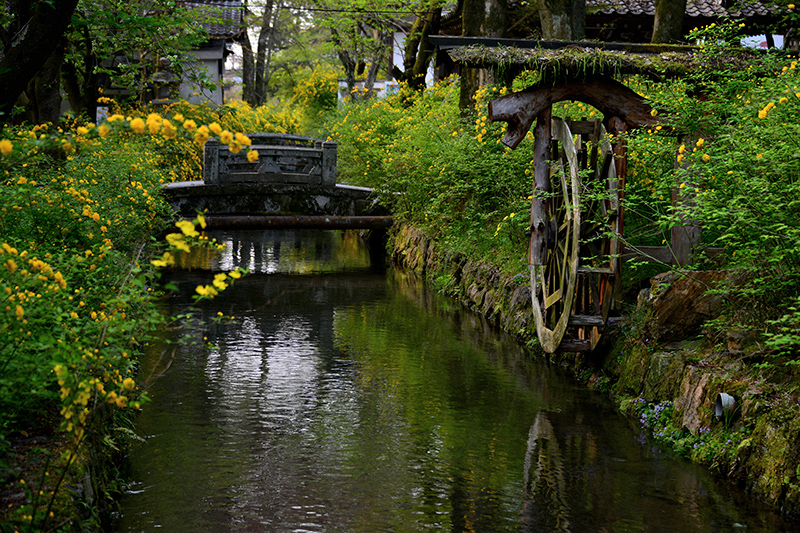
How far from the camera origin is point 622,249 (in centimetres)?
930

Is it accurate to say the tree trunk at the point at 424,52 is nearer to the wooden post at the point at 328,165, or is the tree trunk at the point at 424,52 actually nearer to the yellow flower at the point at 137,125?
the wooden post at the point at 328,165

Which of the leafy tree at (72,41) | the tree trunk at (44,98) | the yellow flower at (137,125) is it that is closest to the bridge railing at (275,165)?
the leafy tree at (72,41)

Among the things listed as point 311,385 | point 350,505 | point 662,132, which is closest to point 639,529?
point 350,505

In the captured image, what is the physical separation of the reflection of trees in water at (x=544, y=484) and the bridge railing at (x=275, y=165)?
12554 millimetres

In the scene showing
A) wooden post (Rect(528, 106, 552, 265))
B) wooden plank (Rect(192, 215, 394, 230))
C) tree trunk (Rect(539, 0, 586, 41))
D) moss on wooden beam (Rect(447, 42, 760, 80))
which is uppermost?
tree trunk (Rect(539, 0, 586, 41))

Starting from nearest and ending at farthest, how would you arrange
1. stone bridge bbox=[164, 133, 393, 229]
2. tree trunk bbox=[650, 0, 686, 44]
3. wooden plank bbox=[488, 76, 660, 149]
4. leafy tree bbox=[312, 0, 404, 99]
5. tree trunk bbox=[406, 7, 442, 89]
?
1. wooden plank bbox=[488, 76, 660, 149]
2. tree trunk bbox=[650, 0, 686, 44]
3. stone bridge bbox=[164, 133, 393, 229]
4. tree trunk bbox=[406, 7, 442, 89]
5. leafy tree bbox=[312, 0, 404, 99]

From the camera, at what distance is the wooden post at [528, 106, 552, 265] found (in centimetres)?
951

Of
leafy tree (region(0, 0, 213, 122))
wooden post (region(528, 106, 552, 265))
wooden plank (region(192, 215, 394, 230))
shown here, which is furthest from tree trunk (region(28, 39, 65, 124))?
wooden post (region(528, 106, 552, 265))

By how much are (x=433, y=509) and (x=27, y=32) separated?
5.27m

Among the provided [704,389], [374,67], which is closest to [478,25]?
[704,389]

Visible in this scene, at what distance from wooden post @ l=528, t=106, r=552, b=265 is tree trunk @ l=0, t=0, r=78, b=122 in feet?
17.1

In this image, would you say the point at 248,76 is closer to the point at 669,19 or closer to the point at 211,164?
the point at 211,164

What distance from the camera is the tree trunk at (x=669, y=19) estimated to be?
14.3m

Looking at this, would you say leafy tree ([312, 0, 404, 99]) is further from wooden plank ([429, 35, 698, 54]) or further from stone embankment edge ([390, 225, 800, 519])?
stone embankment edge ([390, 225, 800, 519])
